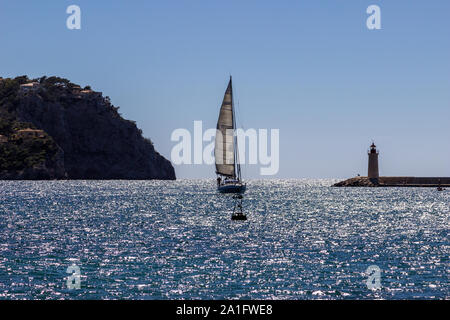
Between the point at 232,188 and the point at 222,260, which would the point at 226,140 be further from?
the point at 222,260

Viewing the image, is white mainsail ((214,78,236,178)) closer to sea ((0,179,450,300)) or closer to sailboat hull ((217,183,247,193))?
sailboat hull ((217,183,247,193))

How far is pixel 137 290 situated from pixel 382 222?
169 ft

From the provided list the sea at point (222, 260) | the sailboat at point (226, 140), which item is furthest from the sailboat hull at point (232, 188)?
the sea at point (222, 260)

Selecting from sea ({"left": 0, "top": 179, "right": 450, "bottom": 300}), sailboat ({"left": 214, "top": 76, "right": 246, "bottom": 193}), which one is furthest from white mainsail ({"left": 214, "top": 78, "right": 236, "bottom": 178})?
sea ({"left": 0, "top": 179, "right": 450, "bottom": 300})

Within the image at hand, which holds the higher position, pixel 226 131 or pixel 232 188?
pixel 226 131

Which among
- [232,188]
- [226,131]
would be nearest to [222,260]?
[226,131]

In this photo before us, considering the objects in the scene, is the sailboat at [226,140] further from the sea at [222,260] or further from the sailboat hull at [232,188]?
the sea at [222,260]

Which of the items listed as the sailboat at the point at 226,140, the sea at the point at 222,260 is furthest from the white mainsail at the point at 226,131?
the sea at the point at 222,260

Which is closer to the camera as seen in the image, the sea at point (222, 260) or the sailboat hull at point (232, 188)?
the sea at point (222, 260)

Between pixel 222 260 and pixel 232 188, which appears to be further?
pixel 232 188

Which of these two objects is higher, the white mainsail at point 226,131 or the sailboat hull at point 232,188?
the white mainsail at point 226,131
